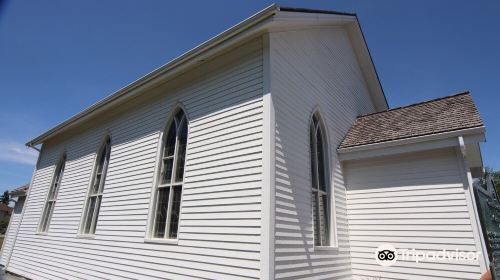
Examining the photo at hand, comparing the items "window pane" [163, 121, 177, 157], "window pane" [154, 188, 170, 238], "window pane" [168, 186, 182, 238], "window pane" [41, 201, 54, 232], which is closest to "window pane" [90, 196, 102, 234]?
"window pane" [154, 188, 170, 238]

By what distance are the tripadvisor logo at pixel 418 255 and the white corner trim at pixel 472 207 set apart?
131 mm

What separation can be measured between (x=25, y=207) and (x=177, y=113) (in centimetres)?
1105

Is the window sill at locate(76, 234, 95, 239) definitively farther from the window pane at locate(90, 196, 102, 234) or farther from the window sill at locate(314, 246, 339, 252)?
the window sill at locate(314, 246, 339, 252)

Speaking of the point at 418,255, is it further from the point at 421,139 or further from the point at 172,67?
the point at 172,67

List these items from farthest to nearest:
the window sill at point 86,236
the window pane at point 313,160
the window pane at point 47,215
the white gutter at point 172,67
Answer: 1. the window pane at point 47,215
2. the window sill at point 86,236
3. the window pane at point 313,160
4. the white gutter at point 172,67

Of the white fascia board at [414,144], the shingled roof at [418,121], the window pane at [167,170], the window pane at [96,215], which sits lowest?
the window pane at [96,215]

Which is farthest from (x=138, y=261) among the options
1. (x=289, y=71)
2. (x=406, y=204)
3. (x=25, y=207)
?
(x=25, y=207)

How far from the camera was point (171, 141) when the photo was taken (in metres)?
8.30

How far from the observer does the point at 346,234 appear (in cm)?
816

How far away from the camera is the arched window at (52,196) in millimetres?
12567

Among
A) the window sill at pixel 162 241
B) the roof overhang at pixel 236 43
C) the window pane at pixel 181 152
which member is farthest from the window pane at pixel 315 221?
the roof overhang at pixel 236 43

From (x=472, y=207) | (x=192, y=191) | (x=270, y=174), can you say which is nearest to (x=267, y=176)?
(x=270, y=174)

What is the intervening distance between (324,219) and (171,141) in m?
4.47

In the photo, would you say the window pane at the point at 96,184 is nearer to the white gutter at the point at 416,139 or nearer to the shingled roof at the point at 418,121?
the white gutter at the point at 416,139
